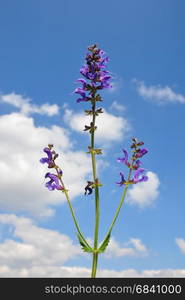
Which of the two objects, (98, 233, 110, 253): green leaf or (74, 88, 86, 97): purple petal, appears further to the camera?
(74, 88, 86, 97): purple petal

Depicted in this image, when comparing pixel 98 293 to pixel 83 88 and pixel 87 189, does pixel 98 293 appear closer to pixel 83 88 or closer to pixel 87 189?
pixel 87 189

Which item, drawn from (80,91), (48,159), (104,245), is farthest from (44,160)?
(104,245)

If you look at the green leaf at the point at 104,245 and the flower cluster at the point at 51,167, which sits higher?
the flower cluster at the point at 51,167

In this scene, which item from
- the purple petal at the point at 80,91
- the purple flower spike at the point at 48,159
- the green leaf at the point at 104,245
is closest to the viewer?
the green leaf at the point at 104,245

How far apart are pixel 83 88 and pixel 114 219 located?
364cm

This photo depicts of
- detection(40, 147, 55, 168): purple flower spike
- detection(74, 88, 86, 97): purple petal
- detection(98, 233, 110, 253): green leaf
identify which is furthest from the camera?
detection(74, 88, 86, 97): purple petal

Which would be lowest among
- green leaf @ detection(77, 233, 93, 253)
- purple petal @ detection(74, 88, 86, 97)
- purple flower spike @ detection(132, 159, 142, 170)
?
green leaf @ detection(77, 233, 93, 253)

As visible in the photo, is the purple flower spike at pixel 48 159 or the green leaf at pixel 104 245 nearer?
the green leaf at pixel 104 245

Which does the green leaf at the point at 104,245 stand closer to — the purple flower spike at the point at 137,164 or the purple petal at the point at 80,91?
the purple flower spike at the point at 137,164

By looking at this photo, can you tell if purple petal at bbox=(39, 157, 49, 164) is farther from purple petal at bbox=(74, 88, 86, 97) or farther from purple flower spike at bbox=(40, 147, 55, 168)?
purple petal at bbox=(74, 88, 86, 97)

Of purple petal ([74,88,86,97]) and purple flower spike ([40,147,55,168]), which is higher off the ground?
purple petal ([74,88,86,97])

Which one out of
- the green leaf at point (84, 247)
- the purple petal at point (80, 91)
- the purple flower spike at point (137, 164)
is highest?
Result: the purple petal at point (80, 91)

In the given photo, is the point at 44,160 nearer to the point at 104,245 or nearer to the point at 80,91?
the point at 80,91

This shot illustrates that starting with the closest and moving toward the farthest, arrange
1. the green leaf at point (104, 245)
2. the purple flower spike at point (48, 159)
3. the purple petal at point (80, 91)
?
the green leaf at point (104, 245) → the purple flower spike at point (48, 159) → the purple petal at point (80, 91)
